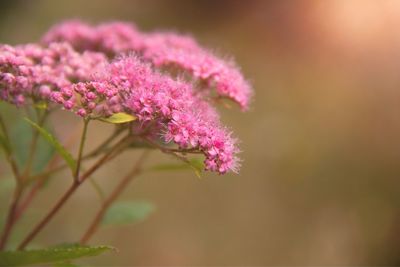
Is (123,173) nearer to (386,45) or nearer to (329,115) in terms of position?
(329,115)

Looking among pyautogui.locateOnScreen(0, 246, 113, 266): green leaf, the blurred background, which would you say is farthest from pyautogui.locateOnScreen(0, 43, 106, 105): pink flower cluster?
the blurred background

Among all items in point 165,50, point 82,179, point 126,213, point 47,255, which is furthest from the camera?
point 126,213

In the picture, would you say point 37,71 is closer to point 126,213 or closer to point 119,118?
point 119,118

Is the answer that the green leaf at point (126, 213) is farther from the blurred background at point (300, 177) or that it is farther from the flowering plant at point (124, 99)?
the blurred background at point (300, 177)

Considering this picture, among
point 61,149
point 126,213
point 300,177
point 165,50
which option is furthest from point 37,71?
point 300,177

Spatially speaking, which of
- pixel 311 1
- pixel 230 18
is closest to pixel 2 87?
pixel 311 1

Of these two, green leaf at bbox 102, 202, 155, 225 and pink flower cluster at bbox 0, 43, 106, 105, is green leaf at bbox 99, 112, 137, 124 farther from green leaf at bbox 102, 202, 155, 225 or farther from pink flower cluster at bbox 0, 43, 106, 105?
green leaf at bbox 102, 202, 155, 225

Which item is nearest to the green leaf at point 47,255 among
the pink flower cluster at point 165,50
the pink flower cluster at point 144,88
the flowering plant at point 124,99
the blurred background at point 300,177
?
the flowering plant at point 124,99
